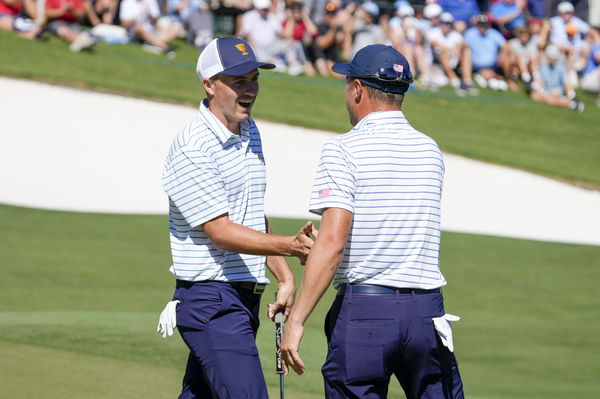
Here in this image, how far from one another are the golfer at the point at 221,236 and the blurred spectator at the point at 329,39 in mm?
17113

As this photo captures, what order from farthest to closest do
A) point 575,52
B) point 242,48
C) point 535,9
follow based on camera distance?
point 535,9 < point 575,52 < point 242,48

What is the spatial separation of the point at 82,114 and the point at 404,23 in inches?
298

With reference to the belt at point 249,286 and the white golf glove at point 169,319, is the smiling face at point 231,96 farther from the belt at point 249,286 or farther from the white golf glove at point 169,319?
the white golf glove at point 169,319

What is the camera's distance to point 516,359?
8.26 m

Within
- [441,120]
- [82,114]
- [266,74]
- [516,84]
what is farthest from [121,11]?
[516,84]

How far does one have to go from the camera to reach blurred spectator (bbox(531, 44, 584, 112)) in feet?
75.6

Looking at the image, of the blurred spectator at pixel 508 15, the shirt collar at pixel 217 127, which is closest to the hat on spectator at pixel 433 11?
the blurred spectator at pixel 508 15

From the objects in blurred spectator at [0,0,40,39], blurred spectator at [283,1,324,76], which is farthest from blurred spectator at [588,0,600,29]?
blurred spectator at [0,0,40,39]

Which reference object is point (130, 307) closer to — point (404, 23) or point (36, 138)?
point (36, 138)

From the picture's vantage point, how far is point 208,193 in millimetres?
4520

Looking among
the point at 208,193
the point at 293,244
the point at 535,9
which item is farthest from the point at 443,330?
the point at 535,9

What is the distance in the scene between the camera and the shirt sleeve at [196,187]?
178 inches

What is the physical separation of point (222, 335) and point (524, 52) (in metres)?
20.0

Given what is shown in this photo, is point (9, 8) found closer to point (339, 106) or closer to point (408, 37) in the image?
point (339, 106)
